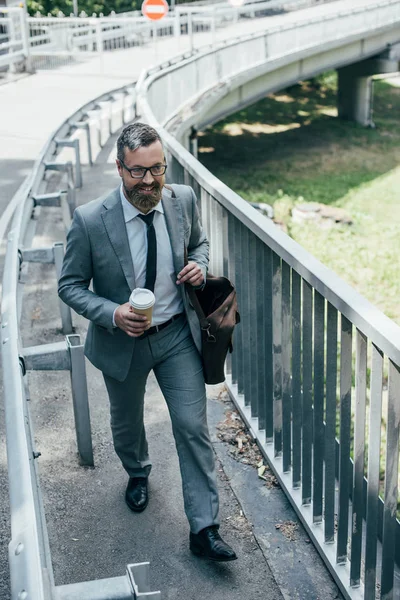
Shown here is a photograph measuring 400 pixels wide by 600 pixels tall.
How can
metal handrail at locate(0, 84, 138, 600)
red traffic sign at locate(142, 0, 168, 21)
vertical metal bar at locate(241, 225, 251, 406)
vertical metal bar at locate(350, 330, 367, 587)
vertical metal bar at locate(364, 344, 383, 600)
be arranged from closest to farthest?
metal handrail at locate(0, 84, 138, 600)
vertical metal bar at locate(364, 344, 383, 600)
vertical metal bar at locate(350, 330, 367, 587)
vertical metal bar at locate(241, 225, 251, 406)
red traffic sign at locate(142, 0, 168, 21)

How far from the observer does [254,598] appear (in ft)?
12.4

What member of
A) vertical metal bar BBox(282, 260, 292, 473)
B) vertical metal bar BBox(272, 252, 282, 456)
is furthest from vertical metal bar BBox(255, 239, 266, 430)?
vertical metal bar BBox(282, 260, 292, 473)

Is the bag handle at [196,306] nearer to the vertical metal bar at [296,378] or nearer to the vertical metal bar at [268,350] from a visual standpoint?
the vertical metal bar at [296,378]

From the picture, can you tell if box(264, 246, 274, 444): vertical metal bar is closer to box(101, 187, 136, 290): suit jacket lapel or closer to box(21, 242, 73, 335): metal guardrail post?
box(101, 187, 136, 290): suit jacket lapel

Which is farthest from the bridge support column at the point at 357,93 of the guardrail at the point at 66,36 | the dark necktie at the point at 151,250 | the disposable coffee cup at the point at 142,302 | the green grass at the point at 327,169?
the disposable coffee cup at the point at 142,302

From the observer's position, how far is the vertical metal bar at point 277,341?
14.3 feet

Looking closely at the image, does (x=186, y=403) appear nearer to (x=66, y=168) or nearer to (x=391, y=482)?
(x=391, y=482)

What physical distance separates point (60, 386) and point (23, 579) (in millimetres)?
3528

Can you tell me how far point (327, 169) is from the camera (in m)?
27.9

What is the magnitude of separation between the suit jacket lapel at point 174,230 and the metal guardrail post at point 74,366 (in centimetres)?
82

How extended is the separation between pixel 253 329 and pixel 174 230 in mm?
1096

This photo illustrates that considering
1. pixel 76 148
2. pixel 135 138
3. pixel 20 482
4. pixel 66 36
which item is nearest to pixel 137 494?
pixel 135 138

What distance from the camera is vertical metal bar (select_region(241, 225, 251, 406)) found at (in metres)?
4.89

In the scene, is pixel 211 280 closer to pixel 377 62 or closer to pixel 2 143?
pixel 2 143
